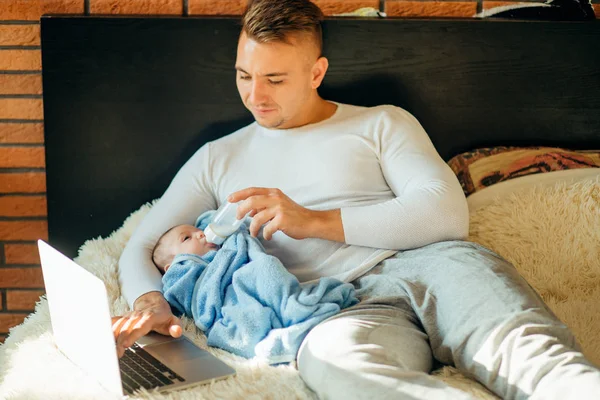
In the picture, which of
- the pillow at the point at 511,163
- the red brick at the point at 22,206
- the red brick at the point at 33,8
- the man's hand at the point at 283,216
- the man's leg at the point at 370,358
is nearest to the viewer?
the man's leg at the point at 370,358

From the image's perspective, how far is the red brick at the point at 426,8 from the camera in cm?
211

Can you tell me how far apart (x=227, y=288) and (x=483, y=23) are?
1028 millimetres

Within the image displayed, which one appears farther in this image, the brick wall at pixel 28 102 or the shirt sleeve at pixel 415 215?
the brick wall at pixel 28 102

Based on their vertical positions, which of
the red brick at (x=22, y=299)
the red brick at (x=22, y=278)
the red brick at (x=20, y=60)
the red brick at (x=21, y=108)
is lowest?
the red brick at (x=22, y=299)

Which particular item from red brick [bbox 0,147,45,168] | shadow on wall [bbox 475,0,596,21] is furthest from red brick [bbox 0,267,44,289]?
shadow on wall [bbox 475,0,596,21]

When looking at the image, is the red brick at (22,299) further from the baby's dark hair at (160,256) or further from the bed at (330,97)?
the baby's dark hair at (160,256)

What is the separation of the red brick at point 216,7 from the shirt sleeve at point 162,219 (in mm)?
441

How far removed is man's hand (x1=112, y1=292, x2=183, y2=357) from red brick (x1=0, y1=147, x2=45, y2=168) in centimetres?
80

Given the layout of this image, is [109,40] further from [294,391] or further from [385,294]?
[294,391]

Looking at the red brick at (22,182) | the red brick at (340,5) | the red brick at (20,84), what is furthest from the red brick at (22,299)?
the red brick at (340,5)

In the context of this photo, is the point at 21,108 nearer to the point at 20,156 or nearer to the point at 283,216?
the point at 20,156

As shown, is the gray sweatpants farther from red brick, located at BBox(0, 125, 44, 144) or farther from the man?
red brick, located at BBox(0, 125, 44, 144)

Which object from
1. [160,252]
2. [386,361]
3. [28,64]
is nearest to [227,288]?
[160,252]

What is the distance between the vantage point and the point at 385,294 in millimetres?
1492
